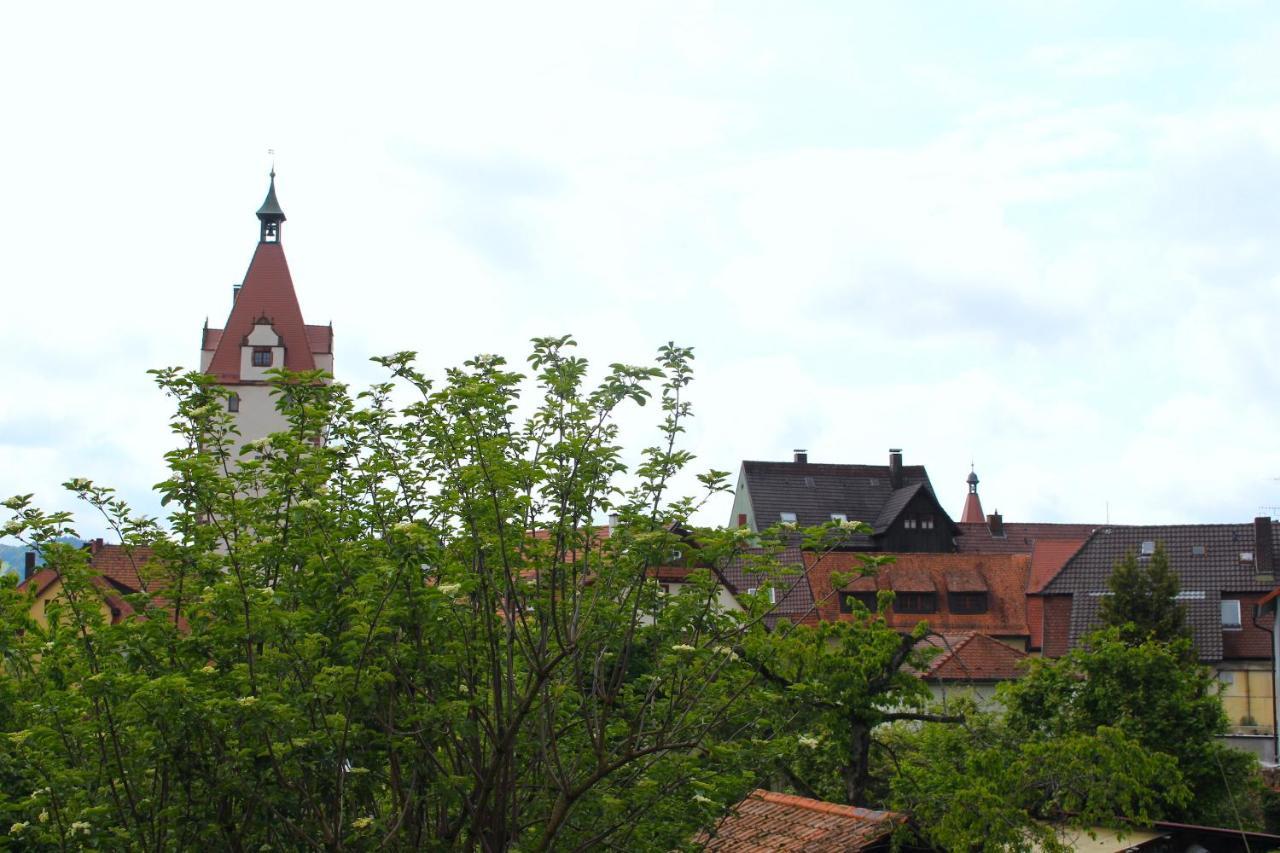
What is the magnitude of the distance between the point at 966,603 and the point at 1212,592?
1044 cm

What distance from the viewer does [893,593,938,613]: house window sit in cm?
5397

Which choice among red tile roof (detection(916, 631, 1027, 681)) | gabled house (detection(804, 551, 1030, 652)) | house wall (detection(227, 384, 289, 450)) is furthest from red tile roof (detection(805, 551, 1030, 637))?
A: house wall (detection(227, 384, 289, 450))

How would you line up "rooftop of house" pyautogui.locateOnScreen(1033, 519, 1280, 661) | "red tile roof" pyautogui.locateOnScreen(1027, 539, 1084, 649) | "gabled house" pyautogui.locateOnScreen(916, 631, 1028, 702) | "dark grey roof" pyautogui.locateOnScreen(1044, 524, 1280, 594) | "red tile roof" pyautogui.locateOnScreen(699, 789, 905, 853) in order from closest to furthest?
"red tile roof" pyautogui.locateOnScreen(699, 789, 905, 853) → "gabled house" pyautogui.locateOnScreen(916, 631, 1028, 702) → "rooftop of house" pyautogui.locateOnScreen(1033, 519, 1280, 661) → "dark grey roof" pyautogui.locateOnScreen(1044, 524, 1280, 594) → "red tile roof" pyautogui.locateOnScreen(1027, 539, 1084, 649)

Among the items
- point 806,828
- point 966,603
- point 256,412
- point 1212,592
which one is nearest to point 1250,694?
point 1212,592

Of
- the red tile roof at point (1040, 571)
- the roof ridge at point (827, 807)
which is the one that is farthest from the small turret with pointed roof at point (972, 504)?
the roof ridge at point (827, 807)

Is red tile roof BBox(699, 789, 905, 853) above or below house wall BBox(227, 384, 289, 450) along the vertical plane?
below

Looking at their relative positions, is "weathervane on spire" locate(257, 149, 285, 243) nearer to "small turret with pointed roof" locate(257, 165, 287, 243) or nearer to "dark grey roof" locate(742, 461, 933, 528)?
"small turret with pointed roof" locate(257, 165, 287, 243)

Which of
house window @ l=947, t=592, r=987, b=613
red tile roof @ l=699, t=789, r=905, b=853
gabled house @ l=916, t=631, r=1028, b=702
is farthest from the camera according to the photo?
house window @ l=947, t=592, r=987, b=613

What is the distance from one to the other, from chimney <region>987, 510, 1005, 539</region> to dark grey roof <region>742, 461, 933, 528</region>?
17.9 metres

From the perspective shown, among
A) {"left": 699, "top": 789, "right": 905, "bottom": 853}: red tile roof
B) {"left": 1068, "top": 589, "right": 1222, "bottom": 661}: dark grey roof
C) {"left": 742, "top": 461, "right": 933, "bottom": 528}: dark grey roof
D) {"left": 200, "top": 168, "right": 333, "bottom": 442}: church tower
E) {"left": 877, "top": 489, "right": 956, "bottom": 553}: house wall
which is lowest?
Answer: {"left": 699, "top": 789, "right": 905, "bottom": 853}: red tile roof

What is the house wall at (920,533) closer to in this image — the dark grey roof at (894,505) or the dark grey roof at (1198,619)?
the dark grey roof at (894,505)

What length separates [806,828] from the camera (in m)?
17.9

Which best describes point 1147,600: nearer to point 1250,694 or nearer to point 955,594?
point 1250,694

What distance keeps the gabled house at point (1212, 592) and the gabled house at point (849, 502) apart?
1716 centimetres
